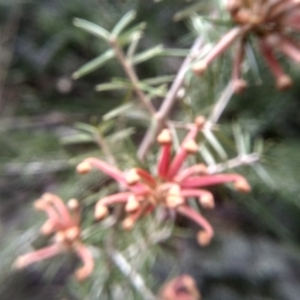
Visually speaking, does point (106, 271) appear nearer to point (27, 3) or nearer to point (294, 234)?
point (294, 234)

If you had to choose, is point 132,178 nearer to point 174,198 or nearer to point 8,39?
point 174,198

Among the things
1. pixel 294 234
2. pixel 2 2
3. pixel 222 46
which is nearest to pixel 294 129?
pixel 294 234

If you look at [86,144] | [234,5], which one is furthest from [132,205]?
[86,144]

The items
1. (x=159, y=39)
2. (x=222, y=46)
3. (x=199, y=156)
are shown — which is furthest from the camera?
(x=159, y=39)

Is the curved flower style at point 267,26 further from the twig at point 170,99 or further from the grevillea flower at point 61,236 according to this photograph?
the grevillea flower at point 61,236

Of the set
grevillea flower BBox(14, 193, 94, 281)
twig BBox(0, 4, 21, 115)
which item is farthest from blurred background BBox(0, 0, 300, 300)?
grevillea flower BBox(14, 193, 94, 281)

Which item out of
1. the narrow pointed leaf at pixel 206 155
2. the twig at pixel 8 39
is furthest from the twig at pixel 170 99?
the twig at pixel 8 39

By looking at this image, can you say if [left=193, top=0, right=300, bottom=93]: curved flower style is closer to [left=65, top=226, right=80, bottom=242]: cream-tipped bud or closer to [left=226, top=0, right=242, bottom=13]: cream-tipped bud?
[left=226, top=0, right=242, bottom=13]: cream-tipped bud
